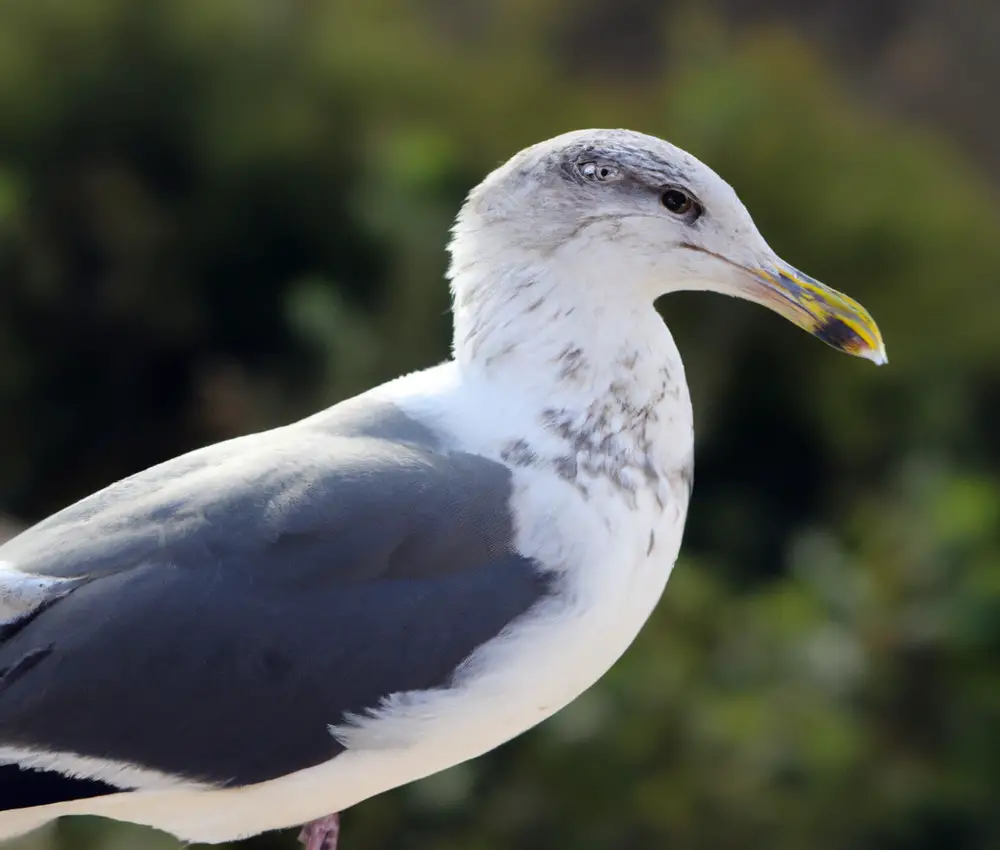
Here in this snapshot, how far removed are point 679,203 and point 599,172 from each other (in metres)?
0.07

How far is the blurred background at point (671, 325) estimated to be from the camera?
2799 mm

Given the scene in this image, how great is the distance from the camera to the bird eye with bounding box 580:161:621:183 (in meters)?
1.39

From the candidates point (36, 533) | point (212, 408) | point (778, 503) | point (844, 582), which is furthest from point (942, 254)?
point (36, 533)

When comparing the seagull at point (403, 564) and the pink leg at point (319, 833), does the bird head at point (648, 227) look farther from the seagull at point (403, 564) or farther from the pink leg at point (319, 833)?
the pink leg at point (319, 833)

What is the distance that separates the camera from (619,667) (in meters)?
2.88

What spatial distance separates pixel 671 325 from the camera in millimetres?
3514

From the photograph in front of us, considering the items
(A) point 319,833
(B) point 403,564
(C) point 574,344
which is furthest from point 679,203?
(A) point 319,833

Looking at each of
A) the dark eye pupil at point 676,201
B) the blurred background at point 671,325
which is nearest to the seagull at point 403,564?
the dark eye pupil at point 676,201

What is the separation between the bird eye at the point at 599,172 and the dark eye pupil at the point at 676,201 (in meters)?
0.05

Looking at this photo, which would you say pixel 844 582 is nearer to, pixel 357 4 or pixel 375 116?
pixel 375 116

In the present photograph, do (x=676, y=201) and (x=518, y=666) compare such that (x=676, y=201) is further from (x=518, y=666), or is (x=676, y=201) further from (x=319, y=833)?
(x=319, y=833)

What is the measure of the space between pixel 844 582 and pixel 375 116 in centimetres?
197

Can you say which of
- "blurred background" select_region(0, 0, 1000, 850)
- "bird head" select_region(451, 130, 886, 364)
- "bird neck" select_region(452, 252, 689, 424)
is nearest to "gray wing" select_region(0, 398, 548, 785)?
"bird neck" select_region(452, 252, 689, 424)

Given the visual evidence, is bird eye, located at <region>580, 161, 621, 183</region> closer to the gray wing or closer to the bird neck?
the bird neck
